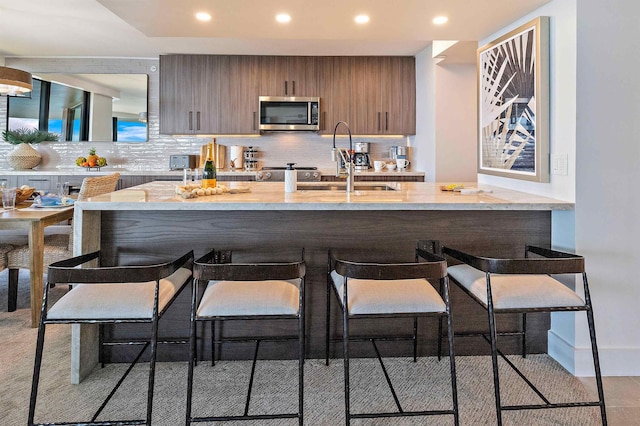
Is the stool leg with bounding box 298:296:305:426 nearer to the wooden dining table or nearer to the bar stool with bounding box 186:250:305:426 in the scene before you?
the bar stool with bounding box 186:250:305:426

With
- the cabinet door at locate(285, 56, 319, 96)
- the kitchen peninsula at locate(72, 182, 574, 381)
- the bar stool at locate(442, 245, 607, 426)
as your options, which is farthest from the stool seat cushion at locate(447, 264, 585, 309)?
the cabinet door at locate(285, 56, 319, 96)

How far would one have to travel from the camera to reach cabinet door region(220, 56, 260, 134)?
523 centimetres

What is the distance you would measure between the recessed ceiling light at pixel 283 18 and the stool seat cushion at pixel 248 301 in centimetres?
168

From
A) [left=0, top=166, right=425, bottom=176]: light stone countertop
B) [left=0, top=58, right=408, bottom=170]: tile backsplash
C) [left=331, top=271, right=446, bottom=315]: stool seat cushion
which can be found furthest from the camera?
[left=0, top=58, right=408, bottom=170]: tile backsplash

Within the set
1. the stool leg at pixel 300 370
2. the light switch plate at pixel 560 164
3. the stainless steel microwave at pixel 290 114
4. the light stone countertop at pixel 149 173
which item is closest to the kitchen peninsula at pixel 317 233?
the light switch plate at pixel 560 164

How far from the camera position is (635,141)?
2191mm

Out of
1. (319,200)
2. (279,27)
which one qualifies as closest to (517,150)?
(319,200)

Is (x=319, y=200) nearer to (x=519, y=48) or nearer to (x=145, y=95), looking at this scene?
(x=519, y=48)

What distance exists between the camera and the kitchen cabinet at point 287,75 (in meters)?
5.25

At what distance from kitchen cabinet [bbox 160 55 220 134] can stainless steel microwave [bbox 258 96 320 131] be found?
56 centimetres

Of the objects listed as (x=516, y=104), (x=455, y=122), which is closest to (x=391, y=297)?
(x=516, y=104)

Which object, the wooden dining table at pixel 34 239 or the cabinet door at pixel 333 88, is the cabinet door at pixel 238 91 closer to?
the cabinet door at pixel 333 88

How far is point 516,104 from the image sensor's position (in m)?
2.67

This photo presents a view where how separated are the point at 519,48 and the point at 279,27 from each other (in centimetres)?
146
